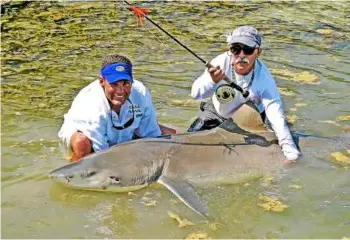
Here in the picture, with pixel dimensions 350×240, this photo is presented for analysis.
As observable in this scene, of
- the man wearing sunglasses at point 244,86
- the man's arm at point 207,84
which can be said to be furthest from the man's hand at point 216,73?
the man's arm at point 207,84

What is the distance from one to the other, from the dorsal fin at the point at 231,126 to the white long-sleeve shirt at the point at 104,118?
22.4 inches

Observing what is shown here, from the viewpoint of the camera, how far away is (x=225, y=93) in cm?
535

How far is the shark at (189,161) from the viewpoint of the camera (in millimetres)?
4574

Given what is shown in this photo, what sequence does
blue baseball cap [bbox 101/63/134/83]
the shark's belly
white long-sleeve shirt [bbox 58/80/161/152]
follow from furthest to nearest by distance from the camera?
1. the shark's belly
2. white long-sleeve shirt [bbox 58/80/161/152]
3. blue baseball cap [bbox 101/63/134/83]

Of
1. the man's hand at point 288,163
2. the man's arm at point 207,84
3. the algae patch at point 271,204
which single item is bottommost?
the algae patch at point 271,204

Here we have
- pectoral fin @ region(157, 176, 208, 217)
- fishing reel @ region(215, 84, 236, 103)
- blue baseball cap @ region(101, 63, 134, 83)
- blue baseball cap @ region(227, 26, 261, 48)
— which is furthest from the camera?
fishing reel @ region(215, 84, 236, 103)

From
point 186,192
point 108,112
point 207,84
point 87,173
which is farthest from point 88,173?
point 207,84

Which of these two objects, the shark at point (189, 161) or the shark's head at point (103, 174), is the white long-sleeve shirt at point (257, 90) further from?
the shark's head at point (103, 174)

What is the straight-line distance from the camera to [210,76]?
5.14 metres

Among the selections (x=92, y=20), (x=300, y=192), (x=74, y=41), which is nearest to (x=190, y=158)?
(x=300, y=192)

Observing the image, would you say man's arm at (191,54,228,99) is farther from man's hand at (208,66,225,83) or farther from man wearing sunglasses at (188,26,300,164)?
man's hand at (208,66,225,83)

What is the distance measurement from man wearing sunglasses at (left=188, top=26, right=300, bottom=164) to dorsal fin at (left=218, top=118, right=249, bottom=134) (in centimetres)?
27

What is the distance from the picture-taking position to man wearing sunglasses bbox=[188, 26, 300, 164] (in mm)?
5012

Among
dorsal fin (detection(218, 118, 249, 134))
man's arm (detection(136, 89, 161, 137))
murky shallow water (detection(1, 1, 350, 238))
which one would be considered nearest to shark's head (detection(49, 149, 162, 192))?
murky shallow water (detection(1, 1, 350, 238))
